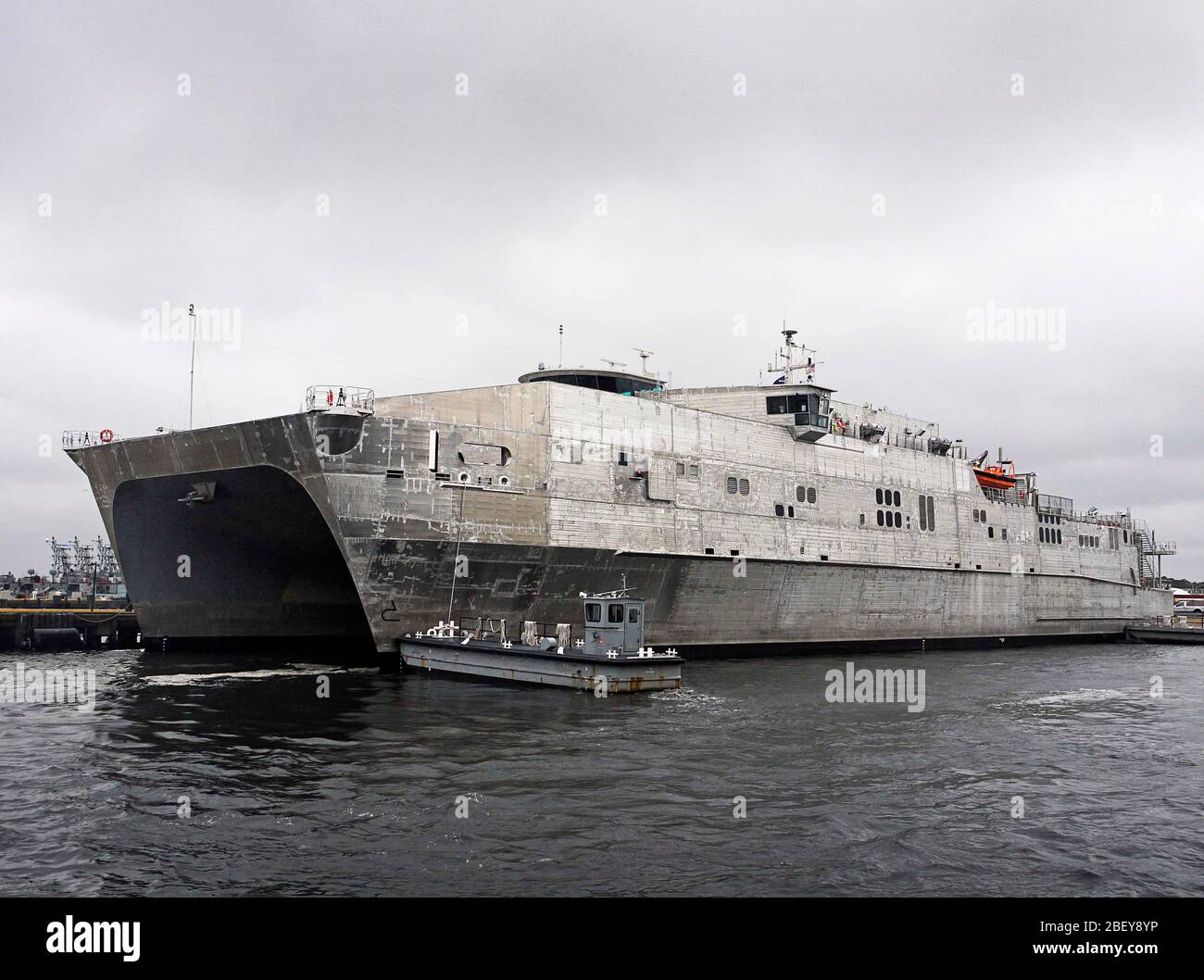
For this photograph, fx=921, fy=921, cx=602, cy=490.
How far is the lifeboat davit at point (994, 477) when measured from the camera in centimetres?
4978

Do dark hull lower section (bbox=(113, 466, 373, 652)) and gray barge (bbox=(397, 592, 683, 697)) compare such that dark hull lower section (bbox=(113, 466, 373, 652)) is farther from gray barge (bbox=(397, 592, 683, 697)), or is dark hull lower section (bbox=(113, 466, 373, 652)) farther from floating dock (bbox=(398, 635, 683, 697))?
gray barge (bbox=(397, 592, 683, 697))

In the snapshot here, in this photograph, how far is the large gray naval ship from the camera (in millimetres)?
28141

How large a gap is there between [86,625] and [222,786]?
1323 inches

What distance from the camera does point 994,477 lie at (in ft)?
165

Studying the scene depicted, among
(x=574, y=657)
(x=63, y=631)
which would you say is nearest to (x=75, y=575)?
(x=63, y=631)

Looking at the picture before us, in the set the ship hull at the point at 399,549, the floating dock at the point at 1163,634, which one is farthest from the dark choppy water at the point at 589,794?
the floating dock at the point at 1163,634

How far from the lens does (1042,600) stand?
52781 mm

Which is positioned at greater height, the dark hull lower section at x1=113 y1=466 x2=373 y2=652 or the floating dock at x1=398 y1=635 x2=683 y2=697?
the dark hull lower section at x1=113 y1=466 x2=373 y2=652

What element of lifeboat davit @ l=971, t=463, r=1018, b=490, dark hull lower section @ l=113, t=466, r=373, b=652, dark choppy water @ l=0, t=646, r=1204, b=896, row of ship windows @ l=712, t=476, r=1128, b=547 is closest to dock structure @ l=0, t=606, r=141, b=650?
dark hull lower section @ l=113, t=466, r=373, b=652

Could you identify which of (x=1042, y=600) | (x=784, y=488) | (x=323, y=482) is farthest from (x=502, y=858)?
(x=1042, y=600)

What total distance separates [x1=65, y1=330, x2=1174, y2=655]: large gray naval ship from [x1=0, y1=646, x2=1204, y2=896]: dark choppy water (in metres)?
5.66

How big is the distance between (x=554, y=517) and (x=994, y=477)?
3041 centimetres
